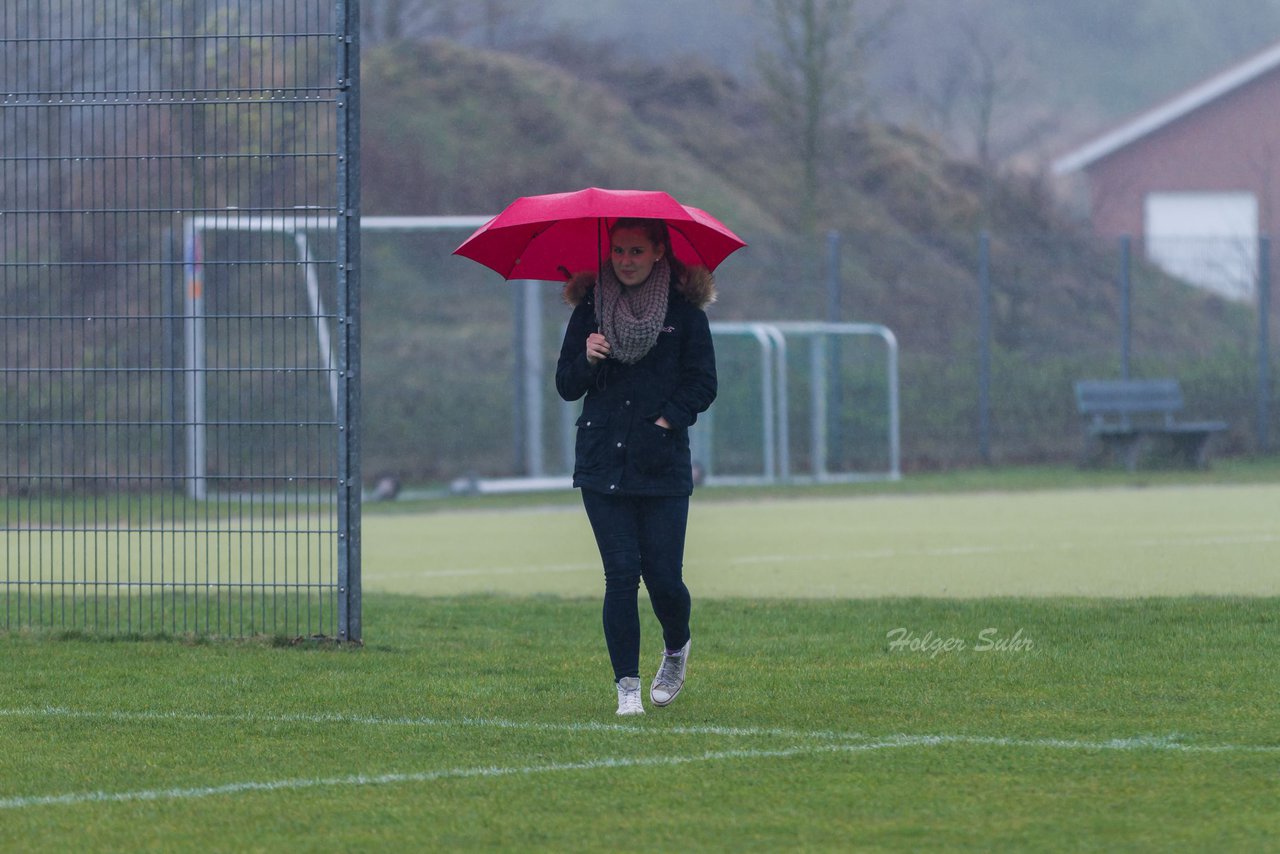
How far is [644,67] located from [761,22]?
7.15m

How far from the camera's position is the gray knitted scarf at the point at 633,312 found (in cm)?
720

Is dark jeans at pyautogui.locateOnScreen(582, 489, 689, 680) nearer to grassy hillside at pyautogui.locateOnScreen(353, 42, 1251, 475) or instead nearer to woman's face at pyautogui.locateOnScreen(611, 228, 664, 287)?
woman's face at pyautogui.locateOnScreen(611, 228, 664, 287)

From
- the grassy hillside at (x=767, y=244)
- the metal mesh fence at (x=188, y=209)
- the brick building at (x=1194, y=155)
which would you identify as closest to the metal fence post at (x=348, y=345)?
the metal mesh fence at (x=188, y=209)

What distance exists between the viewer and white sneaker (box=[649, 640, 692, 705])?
728 centimetres

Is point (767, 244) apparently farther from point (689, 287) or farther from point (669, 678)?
point (669, 678)

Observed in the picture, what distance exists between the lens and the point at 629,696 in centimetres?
717

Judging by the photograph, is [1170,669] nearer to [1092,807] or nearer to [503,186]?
[1092,807]

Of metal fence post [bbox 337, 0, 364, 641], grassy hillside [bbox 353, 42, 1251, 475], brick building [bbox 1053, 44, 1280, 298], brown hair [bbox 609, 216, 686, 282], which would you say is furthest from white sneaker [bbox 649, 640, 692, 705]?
brick building [bbox 1053, 44, 1280, 298]

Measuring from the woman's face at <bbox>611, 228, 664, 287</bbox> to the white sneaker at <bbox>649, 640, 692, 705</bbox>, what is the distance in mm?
1322

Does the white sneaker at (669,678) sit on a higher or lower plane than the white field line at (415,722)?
higher

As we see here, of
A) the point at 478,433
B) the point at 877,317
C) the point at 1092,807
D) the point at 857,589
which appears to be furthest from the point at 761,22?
the point at 1092,807

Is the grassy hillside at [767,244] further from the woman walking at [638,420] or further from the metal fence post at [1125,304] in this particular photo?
the woman walking at [638,420]

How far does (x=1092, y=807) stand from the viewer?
545 cm

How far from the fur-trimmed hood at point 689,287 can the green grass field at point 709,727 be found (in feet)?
4.81
